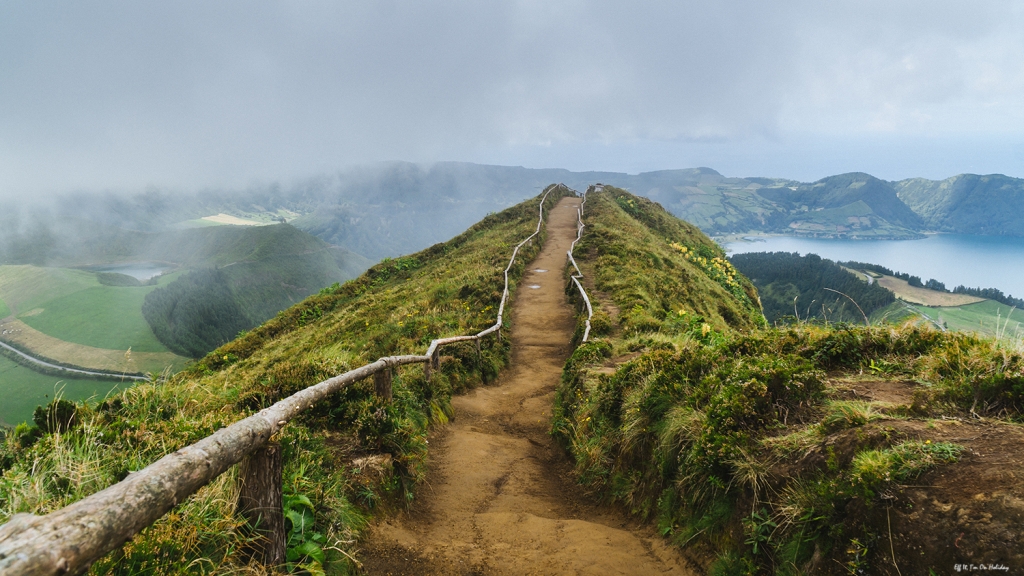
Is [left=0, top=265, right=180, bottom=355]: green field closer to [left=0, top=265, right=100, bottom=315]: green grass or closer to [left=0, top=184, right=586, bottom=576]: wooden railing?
[left=0, top=265, right=100, bottom=315]: green grass

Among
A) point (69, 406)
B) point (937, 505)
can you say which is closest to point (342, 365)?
point (69, 406)

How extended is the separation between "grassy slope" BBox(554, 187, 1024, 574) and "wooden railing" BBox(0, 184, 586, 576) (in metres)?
3.84

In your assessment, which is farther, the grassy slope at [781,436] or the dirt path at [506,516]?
the dirt path at [506,516]

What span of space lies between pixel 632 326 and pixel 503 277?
9.09m

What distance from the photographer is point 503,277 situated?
21781 mm

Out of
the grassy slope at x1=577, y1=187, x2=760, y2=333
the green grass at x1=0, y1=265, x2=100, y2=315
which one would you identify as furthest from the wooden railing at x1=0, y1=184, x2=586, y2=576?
the green grass at x1=0, y1=265, x2=100, y2=315

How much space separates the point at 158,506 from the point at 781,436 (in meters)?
4.94

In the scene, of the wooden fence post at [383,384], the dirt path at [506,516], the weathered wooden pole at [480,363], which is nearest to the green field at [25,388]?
the weathered wooden pole at [480,363]

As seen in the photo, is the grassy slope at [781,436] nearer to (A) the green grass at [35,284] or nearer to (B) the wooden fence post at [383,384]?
(B) the wooden fence post at [383,384]

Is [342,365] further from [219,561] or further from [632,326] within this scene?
[632,326]

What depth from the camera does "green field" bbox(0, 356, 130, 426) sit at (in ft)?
338

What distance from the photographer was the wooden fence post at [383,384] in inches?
294

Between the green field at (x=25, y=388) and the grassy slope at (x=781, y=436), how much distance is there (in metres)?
128

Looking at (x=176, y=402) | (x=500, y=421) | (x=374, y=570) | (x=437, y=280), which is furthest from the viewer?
(x=437, y=280)
